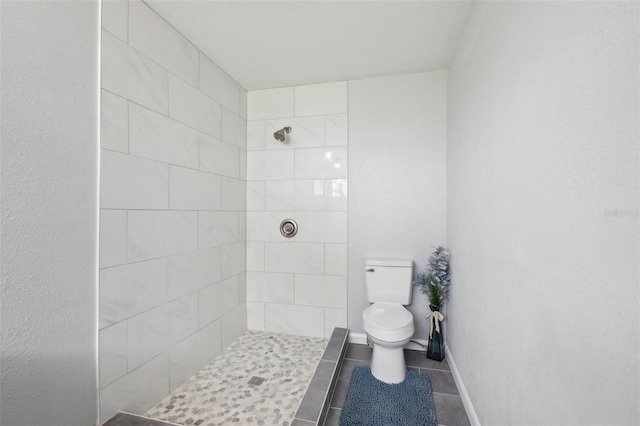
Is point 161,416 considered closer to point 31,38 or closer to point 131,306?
point 131,306

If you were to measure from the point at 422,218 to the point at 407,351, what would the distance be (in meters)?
1.13

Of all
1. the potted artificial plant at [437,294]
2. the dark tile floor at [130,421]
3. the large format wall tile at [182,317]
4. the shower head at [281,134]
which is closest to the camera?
the dark tile floor at [130,421]

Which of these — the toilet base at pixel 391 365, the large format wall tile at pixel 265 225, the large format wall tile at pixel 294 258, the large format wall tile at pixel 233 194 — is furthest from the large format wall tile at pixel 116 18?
the toilet base at pixel 391 365

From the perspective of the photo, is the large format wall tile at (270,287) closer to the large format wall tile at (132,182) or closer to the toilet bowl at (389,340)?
the toilet bowl at (389,340)

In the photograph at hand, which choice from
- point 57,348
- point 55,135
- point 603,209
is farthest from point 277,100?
point 603,209

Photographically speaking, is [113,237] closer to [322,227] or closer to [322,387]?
[322,387]

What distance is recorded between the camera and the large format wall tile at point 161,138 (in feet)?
4.99

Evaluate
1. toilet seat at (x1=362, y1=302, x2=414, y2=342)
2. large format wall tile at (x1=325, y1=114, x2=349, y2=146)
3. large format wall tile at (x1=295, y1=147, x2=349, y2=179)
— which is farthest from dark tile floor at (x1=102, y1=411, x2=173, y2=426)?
large format wall tile at (x1=325, y1=114, x2=349, y2=146)

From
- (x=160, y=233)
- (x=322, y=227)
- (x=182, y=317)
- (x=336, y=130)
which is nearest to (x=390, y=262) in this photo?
(x=322, y=227)

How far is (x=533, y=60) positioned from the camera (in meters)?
0.90

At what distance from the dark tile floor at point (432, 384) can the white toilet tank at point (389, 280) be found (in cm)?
45

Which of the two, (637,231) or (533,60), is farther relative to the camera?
(533,60)

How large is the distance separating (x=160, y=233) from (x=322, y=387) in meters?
1.36

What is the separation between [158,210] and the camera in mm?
1661
